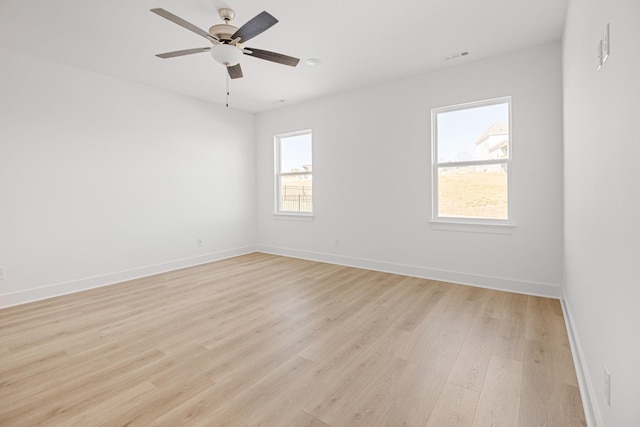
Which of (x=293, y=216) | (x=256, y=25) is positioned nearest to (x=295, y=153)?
(x=293, y=216)

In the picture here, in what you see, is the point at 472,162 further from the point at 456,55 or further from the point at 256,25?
the point at 256,25

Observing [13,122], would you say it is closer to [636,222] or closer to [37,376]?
[37,376]

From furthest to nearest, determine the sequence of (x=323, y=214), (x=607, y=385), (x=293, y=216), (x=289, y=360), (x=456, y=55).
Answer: (x=293, y=216), (x=323, y=214), (x=456, y=55), (x=289, y=360), (x=607, y=385)

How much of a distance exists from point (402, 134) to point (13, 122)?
474 cm

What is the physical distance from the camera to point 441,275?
4.03 metres

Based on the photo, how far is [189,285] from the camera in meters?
3.95

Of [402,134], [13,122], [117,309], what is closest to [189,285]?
[117,309]

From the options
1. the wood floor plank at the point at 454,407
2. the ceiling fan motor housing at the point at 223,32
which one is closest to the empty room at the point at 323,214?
the wood floor plank at the point at 454,407

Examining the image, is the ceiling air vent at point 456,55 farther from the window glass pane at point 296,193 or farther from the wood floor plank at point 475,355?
the wood floor plank at point 475,355

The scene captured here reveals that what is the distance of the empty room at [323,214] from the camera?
162 centimetres

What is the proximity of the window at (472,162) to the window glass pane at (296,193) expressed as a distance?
2345mm

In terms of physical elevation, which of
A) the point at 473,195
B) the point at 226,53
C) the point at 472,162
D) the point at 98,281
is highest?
the point at 226,53

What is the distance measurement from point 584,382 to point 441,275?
231cm

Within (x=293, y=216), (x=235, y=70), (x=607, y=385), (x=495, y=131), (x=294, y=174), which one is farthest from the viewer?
(x=294, y=174)
